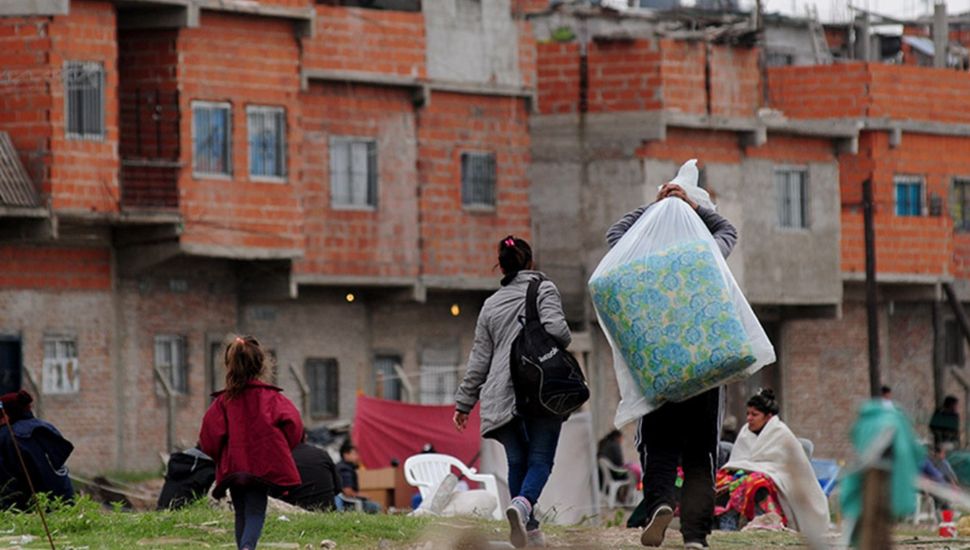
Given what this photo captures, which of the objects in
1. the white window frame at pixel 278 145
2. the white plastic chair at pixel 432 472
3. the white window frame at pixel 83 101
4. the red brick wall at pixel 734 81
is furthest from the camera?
the red brick wall at pixel 734 81

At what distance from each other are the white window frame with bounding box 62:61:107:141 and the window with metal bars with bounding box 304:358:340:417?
602 cm

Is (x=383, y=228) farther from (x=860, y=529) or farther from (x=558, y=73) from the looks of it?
(x=860, y=529)

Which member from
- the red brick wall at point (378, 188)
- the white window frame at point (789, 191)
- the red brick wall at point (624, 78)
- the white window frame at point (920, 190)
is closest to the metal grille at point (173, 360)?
the red brick wall at point (378, 188)

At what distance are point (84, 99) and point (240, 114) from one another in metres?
3.02

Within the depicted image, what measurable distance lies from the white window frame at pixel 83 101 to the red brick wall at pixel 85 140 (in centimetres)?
4

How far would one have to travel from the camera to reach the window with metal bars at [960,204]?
161 ft

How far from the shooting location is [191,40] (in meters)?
36.1


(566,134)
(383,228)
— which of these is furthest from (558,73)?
(383,228)

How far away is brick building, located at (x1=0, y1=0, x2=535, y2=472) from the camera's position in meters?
34.7

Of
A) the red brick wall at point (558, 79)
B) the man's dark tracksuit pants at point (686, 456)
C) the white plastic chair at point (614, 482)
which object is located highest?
the red brick wall at point (558, 79)

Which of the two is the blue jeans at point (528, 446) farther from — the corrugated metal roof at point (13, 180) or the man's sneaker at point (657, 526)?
the corrugated metal roof at point (13, 180)

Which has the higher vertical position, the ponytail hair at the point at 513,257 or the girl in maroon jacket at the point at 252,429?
the ponytail hair at the point at 513,257

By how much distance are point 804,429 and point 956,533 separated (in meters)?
26.7

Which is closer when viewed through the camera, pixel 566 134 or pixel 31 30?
pixel 31 30
